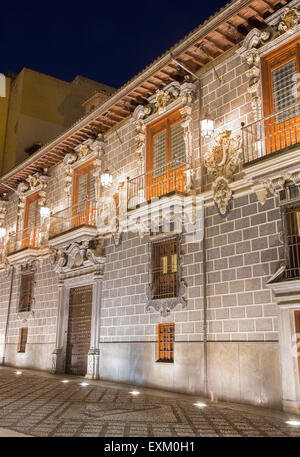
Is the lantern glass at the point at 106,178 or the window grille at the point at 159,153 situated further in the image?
the lantern glass at the point at 106,178

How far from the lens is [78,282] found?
15.5 metres

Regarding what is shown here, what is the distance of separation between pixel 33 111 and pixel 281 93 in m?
18.3

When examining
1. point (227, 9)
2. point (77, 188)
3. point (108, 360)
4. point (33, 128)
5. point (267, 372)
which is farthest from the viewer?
point (33, 128)

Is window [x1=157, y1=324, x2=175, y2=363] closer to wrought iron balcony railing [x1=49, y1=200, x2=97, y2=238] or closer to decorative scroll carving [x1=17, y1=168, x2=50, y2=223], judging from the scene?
wrought iron balcony railing [x1=49, y1=200, x2=97, y2=238]

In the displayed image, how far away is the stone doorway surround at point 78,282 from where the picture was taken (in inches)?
547

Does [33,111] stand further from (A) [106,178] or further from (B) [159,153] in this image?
(B) [159,153]

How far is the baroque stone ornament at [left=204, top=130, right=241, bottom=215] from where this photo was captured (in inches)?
412

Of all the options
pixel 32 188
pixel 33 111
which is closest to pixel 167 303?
pixel 32 188

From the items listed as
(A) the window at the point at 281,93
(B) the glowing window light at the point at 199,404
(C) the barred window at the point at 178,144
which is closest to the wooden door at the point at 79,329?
(C) the barred window at the point at 178,144

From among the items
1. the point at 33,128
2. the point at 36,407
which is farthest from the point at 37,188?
the point at 36,407

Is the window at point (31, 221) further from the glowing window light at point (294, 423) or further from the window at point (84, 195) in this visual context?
the glowing window light at point (294, 423)
